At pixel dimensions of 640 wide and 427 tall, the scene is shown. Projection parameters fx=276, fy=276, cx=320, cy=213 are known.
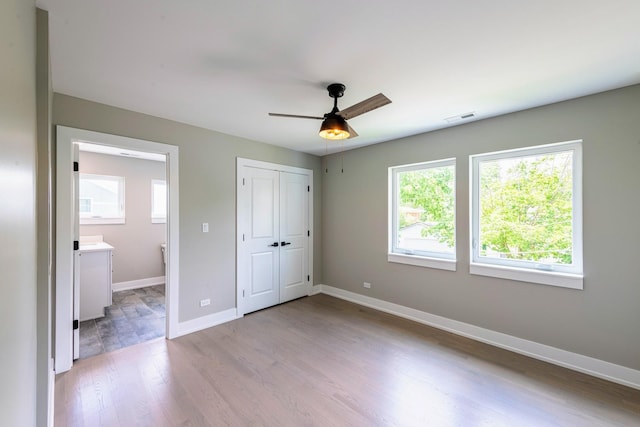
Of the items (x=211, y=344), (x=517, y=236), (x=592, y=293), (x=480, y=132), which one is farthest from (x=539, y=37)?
(x=211, y=344)

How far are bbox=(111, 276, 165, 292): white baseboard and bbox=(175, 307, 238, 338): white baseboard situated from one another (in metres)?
2.48

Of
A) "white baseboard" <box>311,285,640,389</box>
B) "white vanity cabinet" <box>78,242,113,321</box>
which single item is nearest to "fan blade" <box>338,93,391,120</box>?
"white baseboard" <box>311,285,640,389</box>

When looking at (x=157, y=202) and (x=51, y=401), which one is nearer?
(x=51, y=401)

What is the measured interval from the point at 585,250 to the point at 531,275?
49cm

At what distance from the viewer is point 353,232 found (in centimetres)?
449

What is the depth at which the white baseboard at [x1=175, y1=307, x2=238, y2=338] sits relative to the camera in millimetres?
3242

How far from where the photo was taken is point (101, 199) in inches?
193

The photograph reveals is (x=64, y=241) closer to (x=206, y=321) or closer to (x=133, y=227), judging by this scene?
(x=206, y=321)

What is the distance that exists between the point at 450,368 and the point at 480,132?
251 centimetres

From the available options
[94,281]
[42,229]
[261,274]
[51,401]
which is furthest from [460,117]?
[94,281]

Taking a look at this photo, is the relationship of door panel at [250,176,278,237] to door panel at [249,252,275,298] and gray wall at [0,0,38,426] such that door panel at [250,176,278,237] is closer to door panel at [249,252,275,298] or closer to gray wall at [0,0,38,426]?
door panel at [249,252,275,298]

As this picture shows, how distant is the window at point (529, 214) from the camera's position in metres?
2.65

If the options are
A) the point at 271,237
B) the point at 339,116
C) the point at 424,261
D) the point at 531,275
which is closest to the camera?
the point at 339,116

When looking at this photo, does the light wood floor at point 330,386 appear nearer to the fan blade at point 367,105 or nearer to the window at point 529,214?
the window at point 529,214
